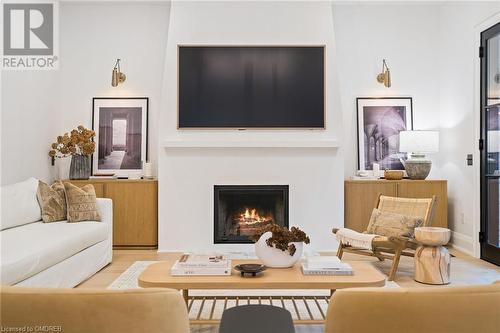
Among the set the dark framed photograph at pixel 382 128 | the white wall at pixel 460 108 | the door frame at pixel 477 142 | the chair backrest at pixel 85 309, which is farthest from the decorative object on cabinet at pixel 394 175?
the chair backrest at pixel 85 309

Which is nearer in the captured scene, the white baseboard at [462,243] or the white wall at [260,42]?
the white baseboard at [462,243]

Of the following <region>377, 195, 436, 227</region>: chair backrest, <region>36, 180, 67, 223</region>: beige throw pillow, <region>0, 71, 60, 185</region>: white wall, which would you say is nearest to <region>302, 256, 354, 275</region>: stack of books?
<region>377, 195, 436, 227</region>: chair backrest

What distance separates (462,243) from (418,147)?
1.24m

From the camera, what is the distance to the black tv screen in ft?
16.7

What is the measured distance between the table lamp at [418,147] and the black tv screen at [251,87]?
1004 mm

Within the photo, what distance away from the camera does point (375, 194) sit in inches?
200

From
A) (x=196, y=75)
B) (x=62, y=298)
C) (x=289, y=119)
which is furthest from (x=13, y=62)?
(x=62, y=298)

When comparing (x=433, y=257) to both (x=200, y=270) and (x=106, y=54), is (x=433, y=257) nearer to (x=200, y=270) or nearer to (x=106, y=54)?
(x=200, y=270)

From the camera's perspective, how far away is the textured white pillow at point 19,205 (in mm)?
3508

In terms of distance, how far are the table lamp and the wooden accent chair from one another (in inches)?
36.6

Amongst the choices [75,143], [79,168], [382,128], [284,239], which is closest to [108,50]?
[75,143]

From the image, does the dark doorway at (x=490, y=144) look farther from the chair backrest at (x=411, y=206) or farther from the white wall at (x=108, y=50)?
the white wall at (x=108, y=50)

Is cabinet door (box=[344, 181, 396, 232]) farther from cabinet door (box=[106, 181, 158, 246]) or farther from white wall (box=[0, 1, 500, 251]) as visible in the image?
cabinet door (box=[106, 181, 158, 246])

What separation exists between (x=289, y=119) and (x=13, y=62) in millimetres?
3123
